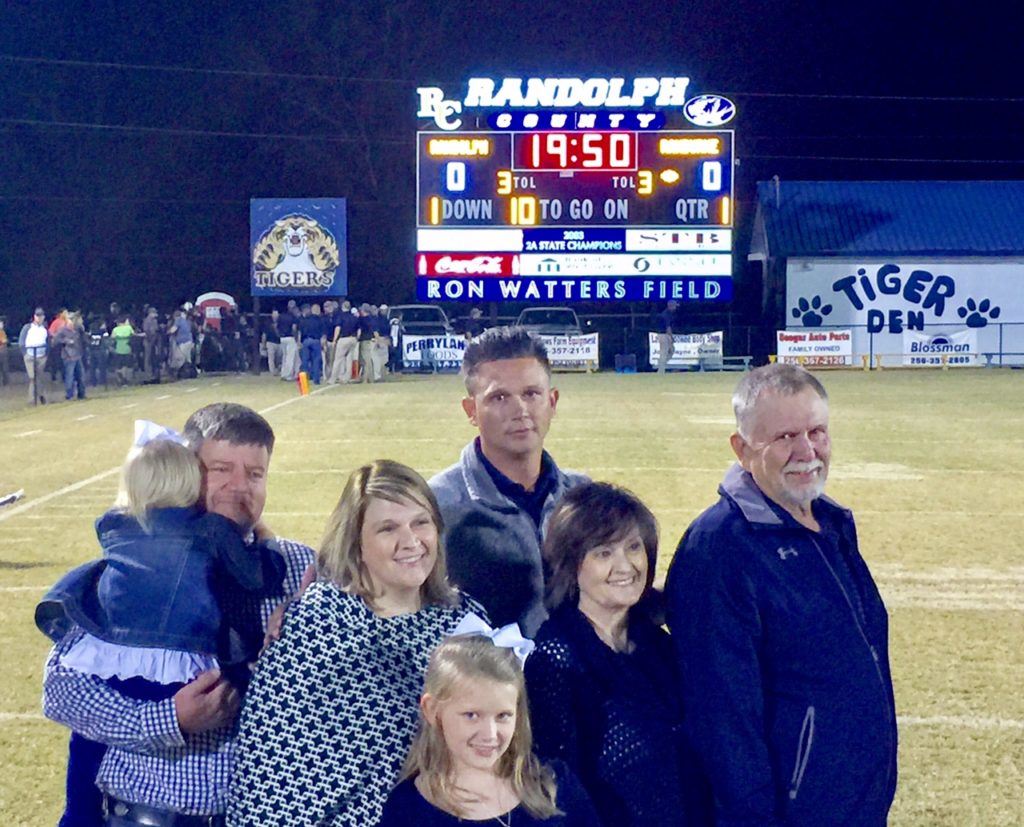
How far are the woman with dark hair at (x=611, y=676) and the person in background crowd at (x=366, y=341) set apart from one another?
86.4ft

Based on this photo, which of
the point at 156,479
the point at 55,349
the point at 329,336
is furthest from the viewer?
A: the point at 329,336

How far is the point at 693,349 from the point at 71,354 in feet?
49.7

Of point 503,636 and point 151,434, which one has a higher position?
point 151,434

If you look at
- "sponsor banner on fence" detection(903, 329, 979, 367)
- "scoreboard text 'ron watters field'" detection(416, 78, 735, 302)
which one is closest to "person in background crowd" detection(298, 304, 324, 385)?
"scoreboard text 'ron watters field'" detection(416, 78, 735, 302)

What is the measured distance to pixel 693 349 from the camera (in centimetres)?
3372

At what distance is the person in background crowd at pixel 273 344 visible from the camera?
1312 inches

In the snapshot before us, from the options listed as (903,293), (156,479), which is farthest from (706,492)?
(903,293)

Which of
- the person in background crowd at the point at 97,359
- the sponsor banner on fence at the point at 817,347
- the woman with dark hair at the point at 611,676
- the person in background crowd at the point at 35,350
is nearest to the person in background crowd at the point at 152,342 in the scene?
the person in background crowd at the point at 97,359

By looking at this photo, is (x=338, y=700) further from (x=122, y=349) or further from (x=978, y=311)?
(x=978, y=311)

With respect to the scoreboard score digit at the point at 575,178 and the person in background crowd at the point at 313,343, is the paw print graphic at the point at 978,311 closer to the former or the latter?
the scoreboard score digit at the point at 575,178

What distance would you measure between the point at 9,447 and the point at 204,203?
34.1 m

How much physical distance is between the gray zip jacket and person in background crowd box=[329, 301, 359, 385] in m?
25.4

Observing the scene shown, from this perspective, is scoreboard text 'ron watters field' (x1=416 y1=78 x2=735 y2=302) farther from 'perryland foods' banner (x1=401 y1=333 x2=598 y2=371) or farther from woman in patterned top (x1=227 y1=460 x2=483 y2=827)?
woman in patterned top (x1=227 y1=460 x2=483 y2=827)

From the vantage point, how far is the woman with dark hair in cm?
302
